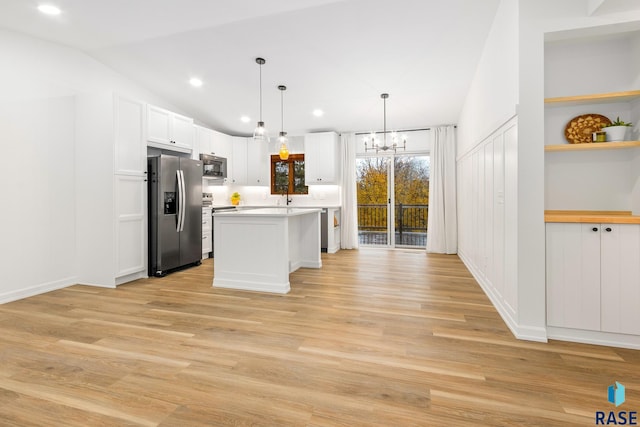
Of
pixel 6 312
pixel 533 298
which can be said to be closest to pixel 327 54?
pixel 533 298

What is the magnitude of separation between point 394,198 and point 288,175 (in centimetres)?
249

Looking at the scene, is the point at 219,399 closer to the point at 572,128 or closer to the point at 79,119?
the point at 572,128

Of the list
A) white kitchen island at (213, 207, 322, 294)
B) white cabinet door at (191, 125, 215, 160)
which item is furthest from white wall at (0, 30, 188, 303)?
white kitchen island at (213, 207, 322, 294)

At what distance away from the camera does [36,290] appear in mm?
3779

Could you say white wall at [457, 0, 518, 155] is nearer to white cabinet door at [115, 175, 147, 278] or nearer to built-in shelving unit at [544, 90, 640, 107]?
built-in shelving unit at [544, 90, 640, 107]

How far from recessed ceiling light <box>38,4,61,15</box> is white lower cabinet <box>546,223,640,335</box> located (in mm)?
5170

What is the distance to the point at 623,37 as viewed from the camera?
101 inches

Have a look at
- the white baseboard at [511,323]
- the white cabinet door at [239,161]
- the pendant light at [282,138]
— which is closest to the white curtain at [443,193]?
the white baseboard at [511,323]

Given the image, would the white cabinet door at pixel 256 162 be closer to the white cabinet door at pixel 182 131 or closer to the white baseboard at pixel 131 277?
the white cabinet door at pixel 182 131

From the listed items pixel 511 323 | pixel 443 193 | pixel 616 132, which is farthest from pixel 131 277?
pixel 443 193

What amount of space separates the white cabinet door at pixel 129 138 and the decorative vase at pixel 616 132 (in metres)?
5.14

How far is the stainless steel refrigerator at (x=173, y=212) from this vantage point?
4.50 metres

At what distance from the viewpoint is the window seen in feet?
24.0

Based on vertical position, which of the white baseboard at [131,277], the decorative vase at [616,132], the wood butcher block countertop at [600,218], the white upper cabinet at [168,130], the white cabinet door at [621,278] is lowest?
the white baseboard at [131,277]
